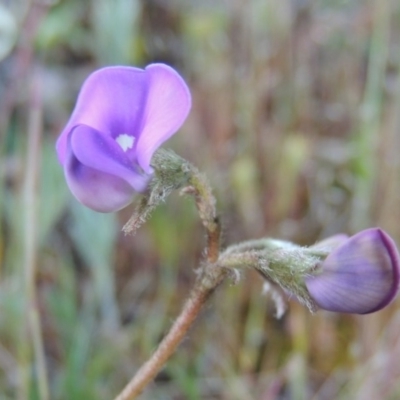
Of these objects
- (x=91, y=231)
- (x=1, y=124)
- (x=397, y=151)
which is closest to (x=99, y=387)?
(x=91, y=231)

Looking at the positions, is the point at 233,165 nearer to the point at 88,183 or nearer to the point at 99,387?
the point at 99,387

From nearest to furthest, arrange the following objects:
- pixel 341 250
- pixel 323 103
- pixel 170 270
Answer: pixel 341 250
pixel 170 270
pixel 323 103

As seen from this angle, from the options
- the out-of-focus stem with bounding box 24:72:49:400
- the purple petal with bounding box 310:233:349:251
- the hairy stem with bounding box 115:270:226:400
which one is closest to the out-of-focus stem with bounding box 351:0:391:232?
the out-of-focus stem with bounding box 24:72:49:400

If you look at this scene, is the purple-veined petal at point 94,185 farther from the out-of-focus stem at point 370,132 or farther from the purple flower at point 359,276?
the out-of-focus stem at point 370,132

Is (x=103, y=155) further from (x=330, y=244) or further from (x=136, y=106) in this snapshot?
(x=330, y=244)

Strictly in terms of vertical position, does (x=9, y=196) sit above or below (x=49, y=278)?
above

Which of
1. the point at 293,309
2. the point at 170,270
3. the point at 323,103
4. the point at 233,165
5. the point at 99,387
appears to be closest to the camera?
the point at 99,387
